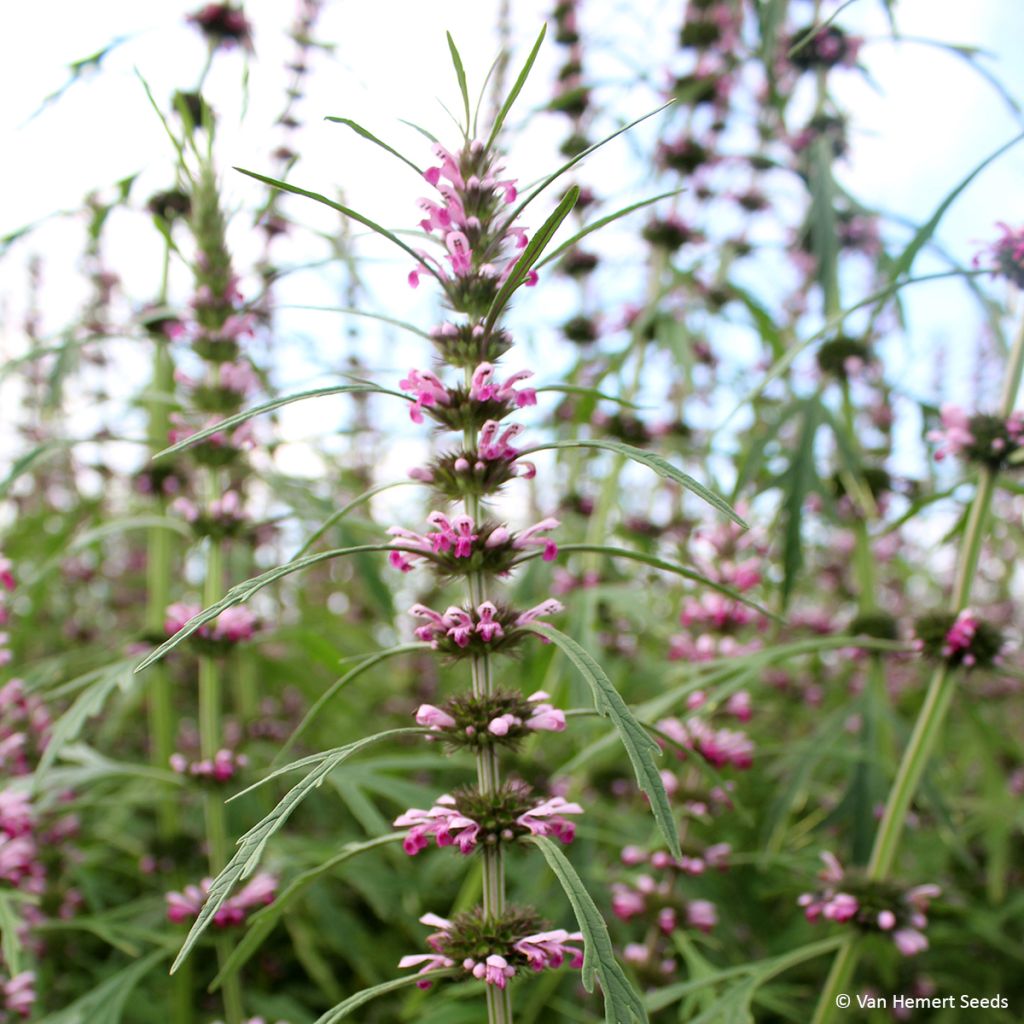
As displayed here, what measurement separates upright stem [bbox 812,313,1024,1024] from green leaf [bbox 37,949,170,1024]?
5.13 feet

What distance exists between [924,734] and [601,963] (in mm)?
1277

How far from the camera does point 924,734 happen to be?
2.02m

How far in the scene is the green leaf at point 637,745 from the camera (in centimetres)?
95

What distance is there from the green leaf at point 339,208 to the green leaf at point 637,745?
1.96 ft

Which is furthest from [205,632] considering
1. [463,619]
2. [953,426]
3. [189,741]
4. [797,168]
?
[797,168]

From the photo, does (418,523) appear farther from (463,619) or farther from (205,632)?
(463,619)

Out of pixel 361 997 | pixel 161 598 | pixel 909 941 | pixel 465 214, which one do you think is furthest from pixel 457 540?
pixel 161 598

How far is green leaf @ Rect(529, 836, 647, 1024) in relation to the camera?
3.29ft

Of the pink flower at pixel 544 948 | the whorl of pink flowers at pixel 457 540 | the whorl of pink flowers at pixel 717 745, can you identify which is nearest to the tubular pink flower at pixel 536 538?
the whorl of pink flowers at pixel 457 540

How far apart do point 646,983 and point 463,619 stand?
167 cm

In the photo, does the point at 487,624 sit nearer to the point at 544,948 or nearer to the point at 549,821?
the point at 549,821

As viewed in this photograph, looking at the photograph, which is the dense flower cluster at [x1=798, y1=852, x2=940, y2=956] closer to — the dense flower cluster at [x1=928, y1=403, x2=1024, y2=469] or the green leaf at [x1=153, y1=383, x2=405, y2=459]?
the dense flower cluster at [x1=928, y1=403, x2=1024, y2=469]

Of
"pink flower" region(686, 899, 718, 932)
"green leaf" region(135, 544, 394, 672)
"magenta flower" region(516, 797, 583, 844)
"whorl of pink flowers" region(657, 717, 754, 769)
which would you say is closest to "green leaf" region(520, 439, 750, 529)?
"green leaf" region(135, 544, 394, 672)

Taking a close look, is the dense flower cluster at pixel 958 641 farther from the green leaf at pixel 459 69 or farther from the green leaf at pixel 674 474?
the green leaf at pixel 459 69
